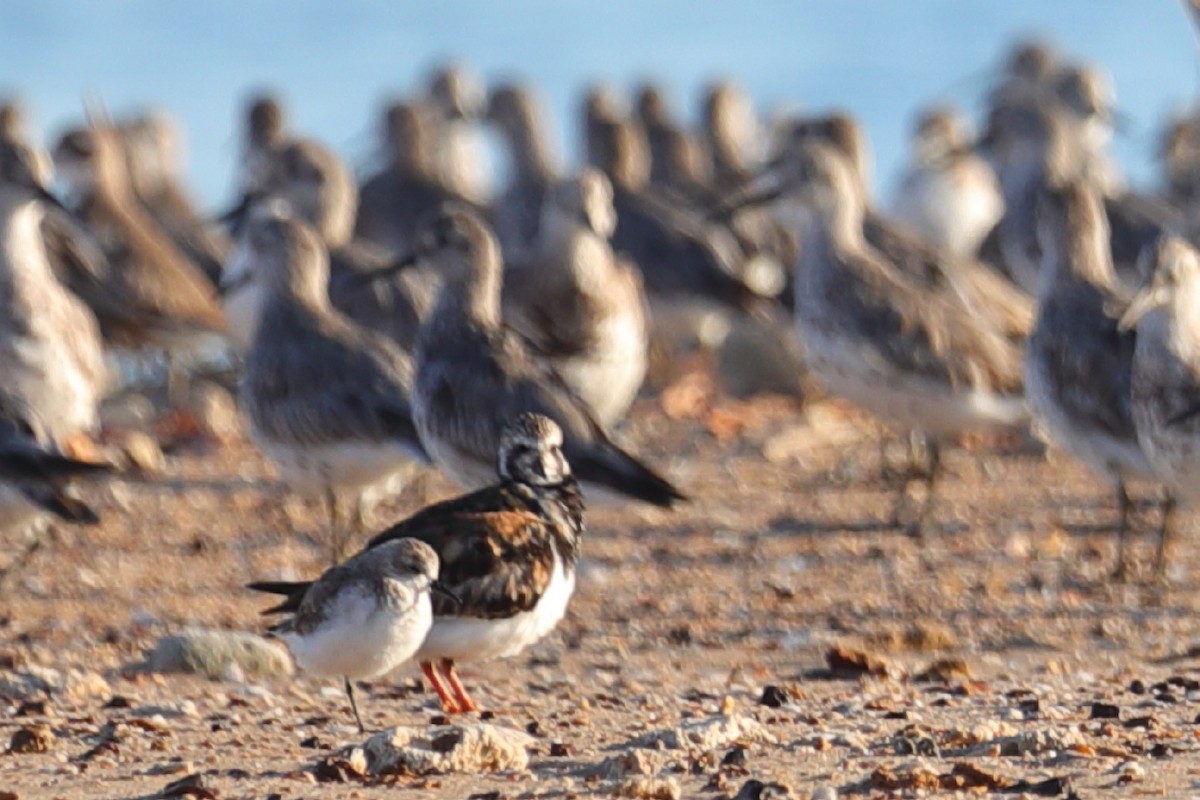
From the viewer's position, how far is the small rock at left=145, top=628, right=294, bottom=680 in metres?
7.85


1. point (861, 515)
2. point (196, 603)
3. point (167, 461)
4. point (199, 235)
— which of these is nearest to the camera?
point (196, 603)

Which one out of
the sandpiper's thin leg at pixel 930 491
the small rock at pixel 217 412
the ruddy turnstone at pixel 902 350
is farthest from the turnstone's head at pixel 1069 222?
the small rock at pixel 217 412

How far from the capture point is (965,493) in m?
12.6

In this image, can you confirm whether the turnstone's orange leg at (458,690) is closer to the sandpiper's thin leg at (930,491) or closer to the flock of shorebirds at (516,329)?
the flock of shorebirds at (516,329)

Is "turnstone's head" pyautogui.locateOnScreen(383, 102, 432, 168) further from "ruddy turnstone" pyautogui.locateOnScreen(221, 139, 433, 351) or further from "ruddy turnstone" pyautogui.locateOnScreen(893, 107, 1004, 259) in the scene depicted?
"ruddy turnstone" pyautogui.locateOnScreen(893, 107, 1004, 259)

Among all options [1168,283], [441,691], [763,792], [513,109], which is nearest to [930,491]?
[1168,283]

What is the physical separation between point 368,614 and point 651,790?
43.8 inches

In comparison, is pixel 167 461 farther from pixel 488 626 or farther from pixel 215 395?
pixel 488 626

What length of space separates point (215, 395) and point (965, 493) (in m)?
5.78

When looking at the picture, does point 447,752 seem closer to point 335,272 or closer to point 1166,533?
point 1166,533

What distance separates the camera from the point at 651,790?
226 inches

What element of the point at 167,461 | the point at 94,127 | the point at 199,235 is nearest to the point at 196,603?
the point at 167,461

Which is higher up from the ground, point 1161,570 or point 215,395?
point 215,395

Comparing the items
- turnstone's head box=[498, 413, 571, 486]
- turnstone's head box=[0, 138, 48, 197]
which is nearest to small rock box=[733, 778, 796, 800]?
turnstone's head box=[498, 413, 571, 486]
